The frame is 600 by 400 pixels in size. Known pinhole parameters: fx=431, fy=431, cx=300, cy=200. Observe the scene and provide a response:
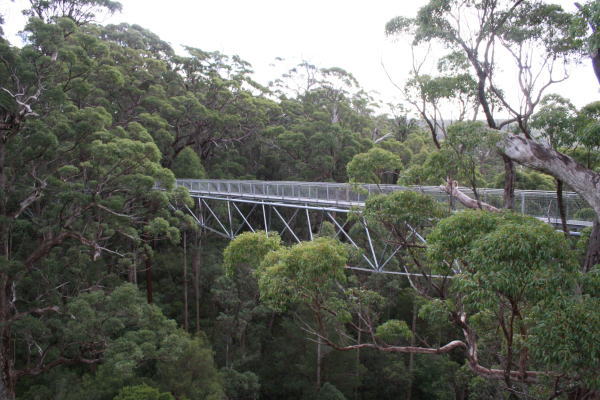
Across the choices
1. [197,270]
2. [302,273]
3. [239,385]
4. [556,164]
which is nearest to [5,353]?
[239,385]

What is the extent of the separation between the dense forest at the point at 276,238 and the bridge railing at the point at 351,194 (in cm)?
25

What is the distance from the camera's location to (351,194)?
33.8 ft

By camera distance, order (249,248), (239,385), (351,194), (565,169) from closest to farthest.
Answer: (565,169) → (249,248) → (351,194) → (239,385)

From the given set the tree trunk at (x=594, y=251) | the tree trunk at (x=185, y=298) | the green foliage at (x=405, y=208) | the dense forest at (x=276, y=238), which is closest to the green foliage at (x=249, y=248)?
the dense forest at (x=276, y=238)

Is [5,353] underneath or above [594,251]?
underneath

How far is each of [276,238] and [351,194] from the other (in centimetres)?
350

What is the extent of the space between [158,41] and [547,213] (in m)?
24.0

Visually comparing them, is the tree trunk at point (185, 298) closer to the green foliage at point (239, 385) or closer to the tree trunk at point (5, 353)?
the green foliage at point (239, 385)

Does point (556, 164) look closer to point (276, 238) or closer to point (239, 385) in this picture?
point (276, 238)

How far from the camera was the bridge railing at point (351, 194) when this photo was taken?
6.67 m

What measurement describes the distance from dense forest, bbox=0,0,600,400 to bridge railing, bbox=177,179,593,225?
25 cm

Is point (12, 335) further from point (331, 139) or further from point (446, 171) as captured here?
point (331, 139)

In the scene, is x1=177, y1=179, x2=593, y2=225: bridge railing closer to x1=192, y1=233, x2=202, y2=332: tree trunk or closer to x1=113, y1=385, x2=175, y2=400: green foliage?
x1=192, y1=233, x2=202, y2=332: tree trunk

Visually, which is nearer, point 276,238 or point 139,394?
point 276,238
